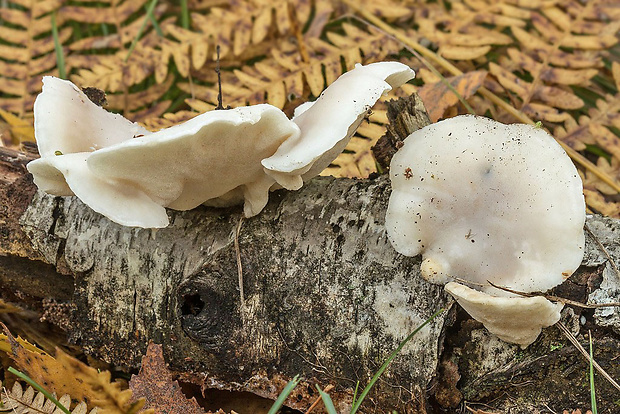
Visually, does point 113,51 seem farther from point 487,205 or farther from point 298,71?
point 487,205

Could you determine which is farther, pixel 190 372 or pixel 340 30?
pixel 340 30

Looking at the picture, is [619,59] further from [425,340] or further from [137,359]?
[137,359]

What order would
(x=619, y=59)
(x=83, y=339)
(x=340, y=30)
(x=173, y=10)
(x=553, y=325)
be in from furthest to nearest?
(x=173, y=10) < (x=340, y=30) < (x=619, y=59) < (x=83, y=339) < (x=553, y=325)

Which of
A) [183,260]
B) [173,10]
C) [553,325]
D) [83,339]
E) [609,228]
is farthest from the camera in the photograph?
[173,10]

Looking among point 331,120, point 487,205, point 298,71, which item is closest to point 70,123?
point 331,120

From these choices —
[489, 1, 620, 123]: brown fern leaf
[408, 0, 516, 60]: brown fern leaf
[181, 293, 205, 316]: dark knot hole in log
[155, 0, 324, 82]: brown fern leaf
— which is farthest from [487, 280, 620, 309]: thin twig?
[155, 0, 324, 82]: brown fern leaf

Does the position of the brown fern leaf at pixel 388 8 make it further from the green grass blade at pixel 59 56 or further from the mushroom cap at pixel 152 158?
the mushroom cap at pixel 152 158

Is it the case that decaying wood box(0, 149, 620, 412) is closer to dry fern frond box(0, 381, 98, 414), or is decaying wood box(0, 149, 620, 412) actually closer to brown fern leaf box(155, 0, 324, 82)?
dry fern frond box(0, 381, 98, 414)

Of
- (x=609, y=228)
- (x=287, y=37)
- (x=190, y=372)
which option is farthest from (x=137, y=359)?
(x=287, y=37)
